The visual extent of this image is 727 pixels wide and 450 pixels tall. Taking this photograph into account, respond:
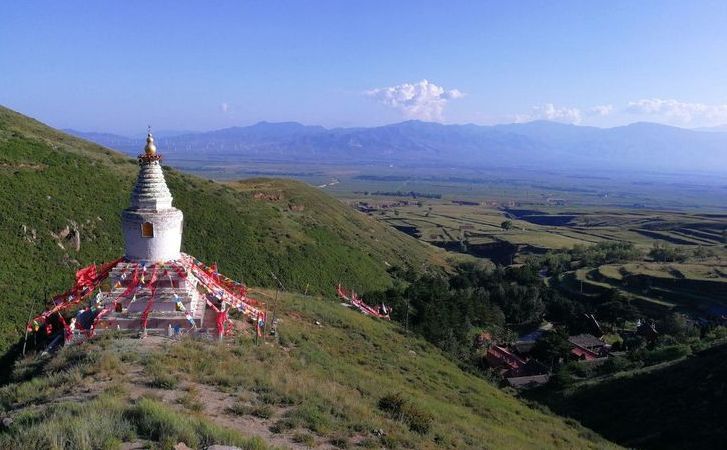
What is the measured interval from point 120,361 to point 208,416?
4.32 m

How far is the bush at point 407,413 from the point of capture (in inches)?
544

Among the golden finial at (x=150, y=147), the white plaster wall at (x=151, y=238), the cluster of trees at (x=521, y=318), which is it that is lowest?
the cluster of trees at (x=521, y=318)

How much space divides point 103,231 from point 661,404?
35.9 metres

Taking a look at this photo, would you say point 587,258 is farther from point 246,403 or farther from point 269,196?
point 246,403

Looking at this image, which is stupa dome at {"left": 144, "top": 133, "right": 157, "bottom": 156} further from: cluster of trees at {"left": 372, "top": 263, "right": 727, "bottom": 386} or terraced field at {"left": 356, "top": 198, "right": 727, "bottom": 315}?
terraced field at {"left": 356, "top": 198, "right": 727, "bottom": 315}

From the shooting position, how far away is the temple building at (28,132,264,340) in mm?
17641

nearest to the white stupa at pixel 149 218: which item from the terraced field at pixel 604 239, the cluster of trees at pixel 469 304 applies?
the cluster of trees at pixel 469 304

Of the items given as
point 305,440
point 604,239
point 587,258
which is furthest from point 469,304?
point 604,239

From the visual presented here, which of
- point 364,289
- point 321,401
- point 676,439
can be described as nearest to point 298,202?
point 364,289

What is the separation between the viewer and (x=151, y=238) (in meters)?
18.4

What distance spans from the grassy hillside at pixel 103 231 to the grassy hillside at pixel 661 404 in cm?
2355

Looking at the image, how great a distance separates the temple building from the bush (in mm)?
6083

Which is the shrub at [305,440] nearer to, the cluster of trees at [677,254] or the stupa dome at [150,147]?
the stupa dome at [150,147]

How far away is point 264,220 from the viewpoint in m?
54.0
